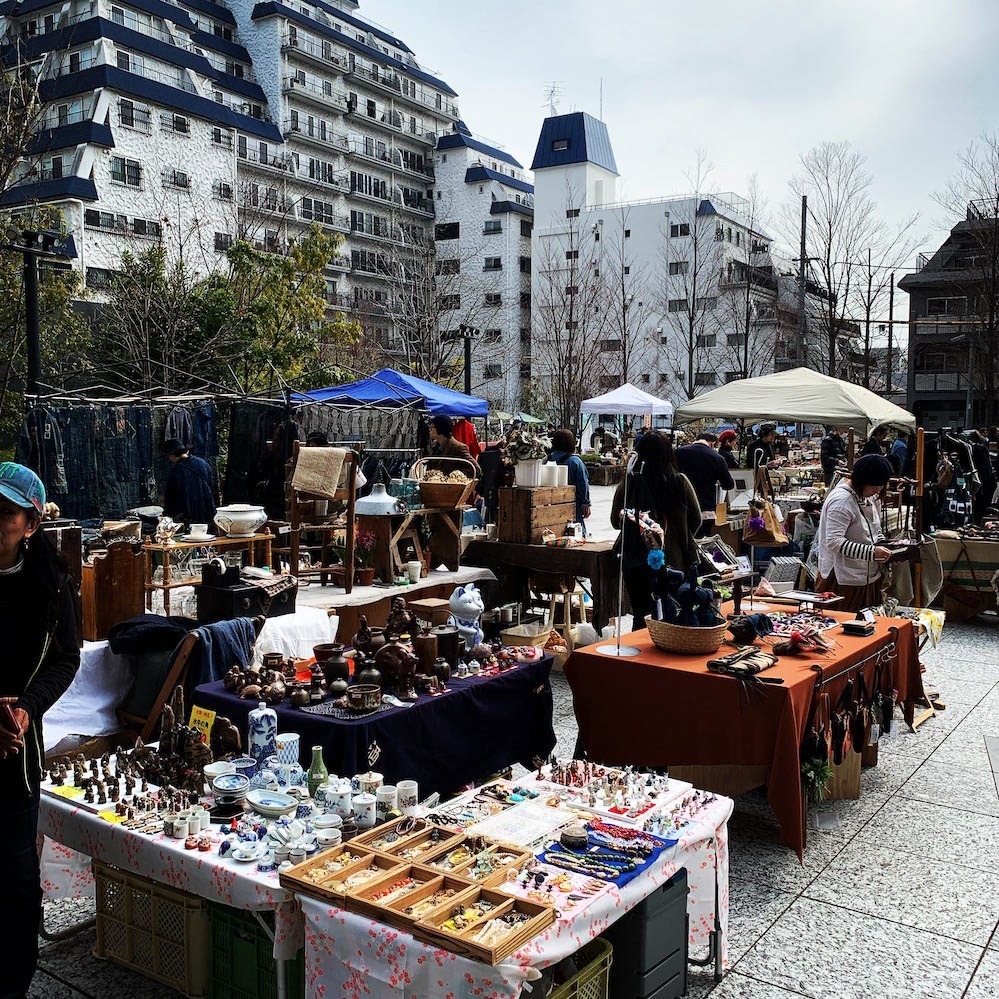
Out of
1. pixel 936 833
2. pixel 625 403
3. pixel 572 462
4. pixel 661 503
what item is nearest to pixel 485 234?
pixel 625 403

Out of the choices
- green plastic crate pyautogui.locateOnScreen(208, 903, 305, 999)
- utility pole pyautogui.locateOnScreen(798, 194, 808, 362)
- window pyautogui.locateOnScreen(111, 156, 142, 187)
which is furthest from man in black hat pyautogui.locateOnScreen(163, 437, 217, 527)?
window pyautogui.locateOnScreen(111, 156, 142, 187)

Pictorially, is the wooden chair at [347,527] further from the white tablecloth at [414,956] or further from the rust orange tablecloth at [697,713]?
the white tablecloth at [414,956]

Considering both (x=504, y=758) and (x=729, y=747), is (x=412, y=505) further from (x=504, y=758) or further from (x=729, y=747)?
(x=729, y=747)

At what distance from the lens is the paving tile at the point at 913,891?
142 inches

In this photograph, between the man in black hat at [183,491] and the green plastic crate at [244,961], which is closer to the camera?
the green plastic crate at [244,961]

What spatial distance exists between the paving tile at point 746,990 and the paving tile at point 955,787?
2.13 meters

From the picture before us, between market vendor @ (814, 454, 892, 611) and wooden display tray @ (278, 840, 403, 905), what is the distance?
14.1 ft

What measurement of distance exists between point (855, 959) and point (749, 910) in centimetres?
48

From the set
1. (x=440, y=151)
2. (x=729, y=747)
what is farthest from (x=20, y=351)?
(x=440, y=151)

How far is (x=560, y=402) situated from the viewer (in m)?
29.7

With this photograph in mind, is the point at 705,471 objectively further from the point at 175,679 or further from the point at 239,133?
the point at 239,133

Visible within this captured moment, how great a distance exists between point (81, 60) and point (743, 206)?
1174 inches

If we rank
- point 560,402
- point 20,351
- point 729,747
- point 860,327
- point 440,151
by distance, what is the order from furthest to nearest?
1. point 440,151
2. point 560,402
3. point 860,327
4. point 20,351
5. point 729,747

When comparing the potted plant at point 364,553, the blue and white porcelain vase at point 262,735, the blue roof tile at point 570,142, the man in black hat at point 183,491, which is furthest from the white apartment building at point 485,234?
the blue and white porcelain vase at point 262,735
